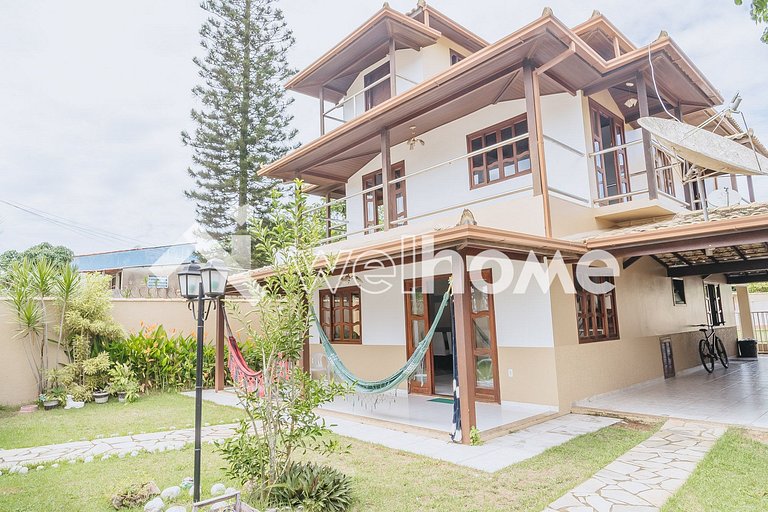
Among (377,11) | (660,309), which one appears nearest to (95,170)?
(377,11)

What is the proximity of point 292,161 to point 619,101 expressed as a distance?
623 cm

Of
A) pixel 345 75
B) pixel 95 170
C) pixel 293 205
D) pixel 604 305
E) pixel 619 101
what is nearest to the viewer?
pixel 293 205

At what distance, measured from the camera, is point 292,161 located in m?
9.74

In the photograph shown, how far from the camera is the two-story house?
18.9 feet

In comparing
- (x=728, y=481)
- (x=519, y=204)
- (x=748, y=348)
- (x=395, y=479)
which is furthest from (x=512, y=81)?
(x=748, y=348)

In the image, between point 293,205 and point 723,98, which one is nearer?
point 293,205

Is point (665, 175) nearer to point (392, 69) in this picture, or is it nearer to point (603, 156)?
point (603, 156)

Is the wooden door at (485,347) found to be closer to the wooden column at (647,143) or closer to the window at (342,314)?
the wooden column at (647,143)

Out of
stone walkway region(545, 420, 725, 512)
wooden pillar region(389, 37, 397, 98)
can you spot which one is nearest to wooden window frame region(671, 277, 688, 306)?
stone walkway region(545, 420, 725, 512)

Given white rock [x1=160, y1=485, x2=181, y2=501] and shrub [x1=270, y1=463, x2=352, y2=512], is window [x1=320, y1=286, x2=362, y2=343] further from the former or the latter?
shrub [x1=270, y1=463, x2=352, y2=512]

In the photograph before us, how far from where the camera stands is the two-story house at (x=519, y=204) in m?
5.77

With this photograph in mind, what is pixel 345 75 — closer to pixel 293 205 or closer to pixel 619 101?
pixel 619 101

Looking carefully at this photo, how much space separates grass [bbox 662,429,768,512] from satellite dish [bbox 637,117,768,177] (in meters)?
3.31

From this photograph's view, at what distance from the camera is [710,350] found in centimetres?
977
